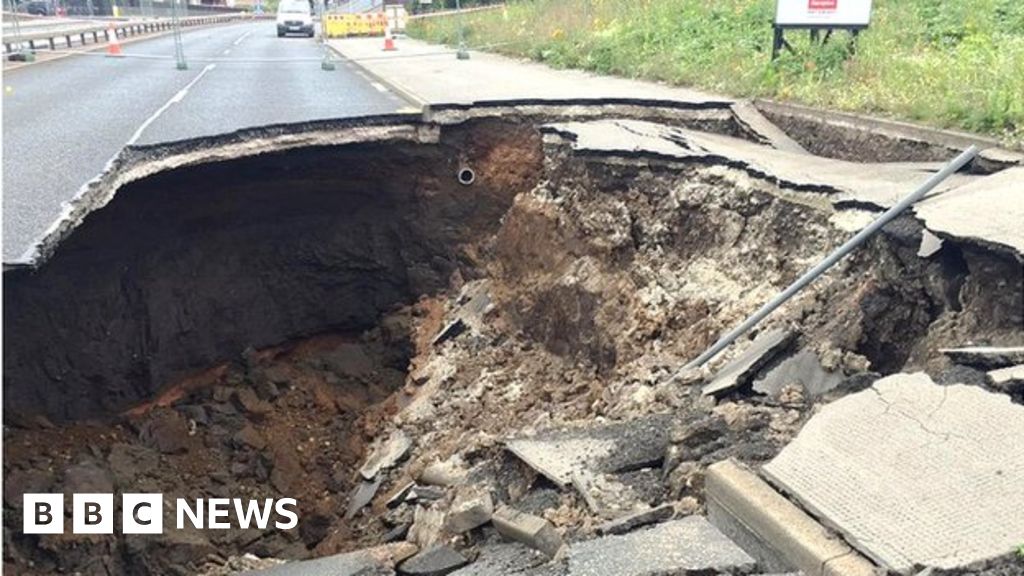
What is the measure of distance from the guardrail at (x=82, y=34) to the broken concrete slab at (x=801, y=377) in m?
17.4

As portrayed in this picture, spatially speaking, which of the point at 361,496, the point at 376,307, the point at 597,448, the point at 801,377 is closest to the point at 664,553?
the point at 597,448

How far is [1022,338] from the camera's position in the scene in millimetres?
4320

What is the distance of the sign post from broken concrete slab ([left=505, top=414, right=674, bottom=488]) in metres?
6.18

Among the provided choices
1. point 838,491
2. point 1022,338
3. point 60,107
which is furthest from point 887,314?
point 60,107

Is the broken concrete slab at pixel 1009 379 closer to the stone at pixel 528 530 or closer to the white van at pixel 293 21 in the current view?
the stone at pixel 528 530

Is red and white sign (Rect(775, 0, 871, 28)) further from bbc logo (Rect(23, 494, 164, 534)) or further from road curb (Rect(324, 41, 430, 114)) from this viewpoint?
bbc logo (Rect(23, 494, 164, 534))

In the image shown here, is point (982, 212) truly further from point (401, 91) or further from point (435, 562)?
point (401, 91)

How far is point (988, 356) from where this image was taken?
13.5 ft

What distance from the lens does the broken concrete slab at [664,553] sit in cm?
336

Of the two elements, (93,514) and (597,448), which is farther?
(93,514)

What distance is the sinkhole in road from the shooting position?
19.3ft

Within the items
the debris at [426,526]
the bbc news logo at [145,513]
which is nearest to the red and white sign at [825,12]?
the debris at [426,526]

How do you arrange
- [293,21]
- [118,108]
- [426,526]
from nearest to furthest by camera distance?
[426,526], [118,108], [293,21]

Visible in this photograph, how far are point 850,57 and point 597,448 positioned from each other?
21.9 ft
